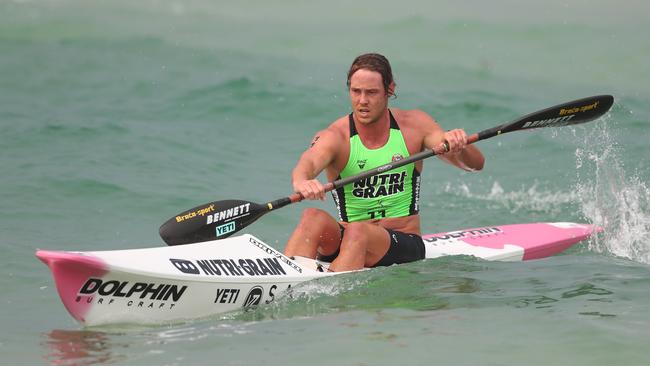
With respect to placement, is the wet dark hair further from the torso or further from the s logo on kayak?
the s logo on kayak

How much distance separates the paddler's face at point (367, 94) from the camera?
5879 millimetres

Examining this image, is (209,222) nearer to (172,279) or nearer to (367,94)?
(172,279)

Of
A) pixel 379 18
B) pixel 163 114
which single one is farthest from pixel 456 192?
pixel 379 18

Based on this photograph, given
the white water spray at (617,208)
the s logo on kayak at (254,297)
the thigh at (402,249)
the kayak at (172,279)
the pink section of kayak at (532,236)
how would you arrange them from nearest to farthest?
the kayak at (172,279) → the s logo on kayak at (254,297) → the thigh at (402,249) → the pink section of kayak at (532,236) → the white water spray at (617,208)

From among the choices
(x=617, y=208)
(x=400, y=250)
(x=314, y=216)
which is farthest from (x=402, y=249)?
(x=617, y=208)

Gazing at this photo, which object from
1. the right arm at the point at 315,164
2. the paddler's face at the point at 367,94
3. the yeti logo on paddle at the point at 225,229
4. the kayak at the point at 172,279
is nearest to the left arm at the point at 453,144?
the paddler's face at the point at 367,94

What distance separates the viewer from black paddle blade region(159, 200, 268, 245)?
5609 mm

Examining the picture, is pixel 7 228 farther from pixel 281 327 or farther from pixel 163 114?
pixel 163 114

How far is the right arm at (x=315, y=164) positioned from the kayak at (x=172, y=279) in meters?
0.43

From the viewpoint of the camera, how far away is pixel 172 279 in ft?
16.5

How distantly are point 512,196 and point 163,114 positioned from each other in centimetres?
563

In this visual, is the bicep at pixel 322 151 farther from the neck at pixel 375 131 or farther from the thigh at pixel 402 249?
the thigh at pixel 402 249

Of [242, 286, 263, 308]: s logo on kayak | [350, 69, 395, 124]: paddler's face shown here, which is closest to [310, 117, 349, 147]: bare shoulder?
[350, 69, 395, 124]: paddler's face

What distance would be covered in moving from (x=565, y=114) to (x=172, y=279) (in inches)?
129
